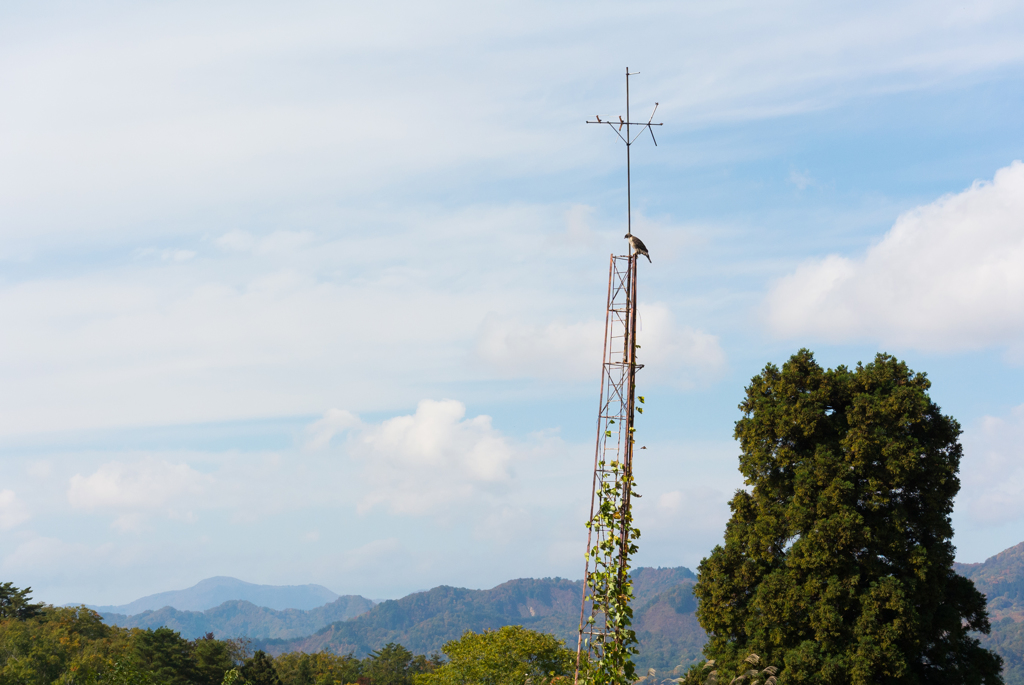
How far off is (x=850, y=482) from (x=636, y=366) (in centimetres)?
1282

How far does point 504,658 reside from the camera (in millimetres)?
36938

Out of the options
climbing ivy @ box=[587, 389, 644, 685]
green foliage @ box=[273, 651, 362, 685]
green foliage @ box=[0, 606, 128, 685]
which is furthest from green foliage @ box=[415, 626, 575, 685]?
climbing ivy @ box=[587, 389, 644, 685]

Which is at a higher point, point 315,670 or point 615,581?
point 615,581

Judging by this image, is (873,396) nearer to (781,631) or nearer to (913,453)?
(913,453)

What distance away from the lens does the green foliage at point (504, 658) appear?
3653cm

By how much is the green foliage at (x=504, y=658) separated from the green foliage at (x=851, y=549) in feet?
57.7

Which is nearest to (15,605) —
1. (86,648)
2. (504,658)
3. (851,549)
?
(86,648)

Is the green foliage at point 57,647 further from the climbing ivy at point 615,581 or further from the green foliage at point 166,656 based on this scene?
the climbing ivy at point 615,581

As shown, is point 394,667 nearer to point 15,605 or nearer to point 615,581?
point 15,605

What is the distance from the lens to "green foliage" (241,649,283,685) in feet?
176

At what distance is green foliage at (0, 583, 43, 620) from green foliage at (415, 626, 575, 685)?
37091 mm

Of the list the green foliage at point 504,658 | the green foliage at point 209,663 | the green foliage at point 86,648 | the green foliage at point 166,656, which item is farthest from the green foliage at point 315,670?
the green foliage at point 504,658

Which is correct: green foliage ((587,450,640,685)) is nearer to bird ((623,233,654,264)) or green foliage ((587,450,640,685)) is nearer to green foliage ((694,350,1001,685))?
bird ((623,233,654,264))

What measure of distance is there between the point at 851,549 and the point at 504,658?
21.7 metres
